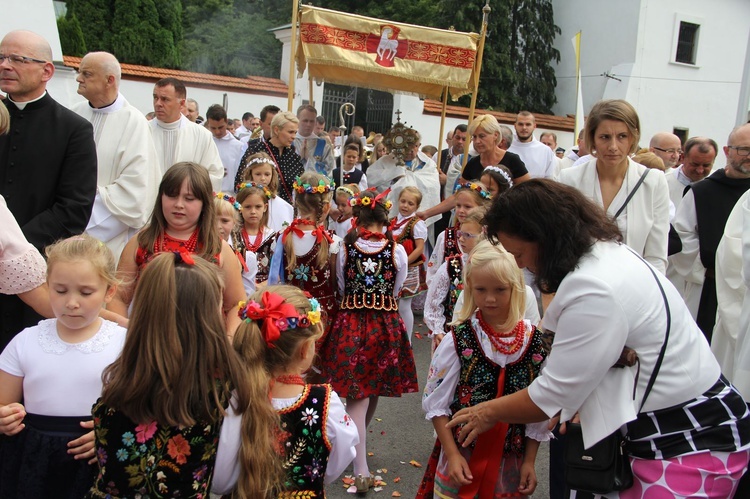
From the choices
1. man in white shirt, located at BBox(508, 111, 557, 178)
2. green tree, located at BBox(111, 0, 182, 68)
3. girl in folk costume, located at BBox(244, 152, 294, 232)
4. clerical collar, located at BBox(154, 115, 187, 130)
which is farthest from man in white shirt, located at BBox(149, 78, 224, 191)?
green tree, located at BBox(111, 0, 182, 68)

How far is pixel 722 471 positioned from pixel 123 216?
3.98 meters

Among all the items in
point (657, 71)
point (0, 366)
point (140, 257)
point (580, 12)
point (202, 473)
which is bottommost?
point (202, 473)

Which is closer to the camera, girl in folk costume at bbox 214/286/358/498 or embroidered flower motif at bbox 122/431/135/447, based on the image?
embroidered flower motif at bbox 122/431/135/447

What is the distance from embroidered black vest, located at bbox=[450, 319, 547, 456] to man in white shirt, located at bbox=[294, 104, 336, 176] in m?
5.26

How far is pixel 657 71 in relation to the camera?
88.6 ft

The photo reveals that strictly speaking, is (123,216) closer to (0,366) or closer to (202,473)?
(0,366)

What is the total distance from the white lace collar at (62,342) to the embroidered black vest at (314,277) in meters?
2.33

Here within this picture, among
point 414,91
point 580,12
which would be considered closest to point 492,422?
point 414,91

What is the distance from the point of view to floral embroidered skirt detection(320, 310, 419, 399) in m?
4.79

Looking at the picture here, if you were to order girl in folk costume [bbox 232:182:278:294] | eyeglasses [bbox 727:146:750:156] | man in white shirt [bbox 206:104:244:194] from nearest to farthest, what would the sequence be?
eyeglasses [bbox 727:146:750:156]
girl in folk costume [bbox 232:182:278:294]
man in white shirt [bbox 206:104:244:194]

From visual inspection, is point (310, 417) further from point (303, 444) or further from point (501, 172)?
point (501, 172)

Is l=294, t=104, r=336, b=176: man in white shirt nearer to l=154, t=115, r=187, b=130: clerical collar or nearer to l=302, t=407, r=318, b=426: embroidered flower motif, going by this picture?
l=154, t=115, r=187, b=130: clerical collar

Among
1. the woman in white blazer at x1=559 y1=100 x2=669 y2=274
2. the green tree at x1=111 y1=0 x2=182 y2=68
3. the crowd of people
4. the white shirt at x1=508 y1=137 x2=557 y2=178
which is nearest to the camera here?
the crowd of people

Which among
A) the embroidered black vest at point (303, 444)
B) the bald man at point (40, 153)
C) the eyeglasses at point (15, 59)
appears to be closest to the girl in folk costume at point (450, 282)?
the bald man at point (40, 153)
